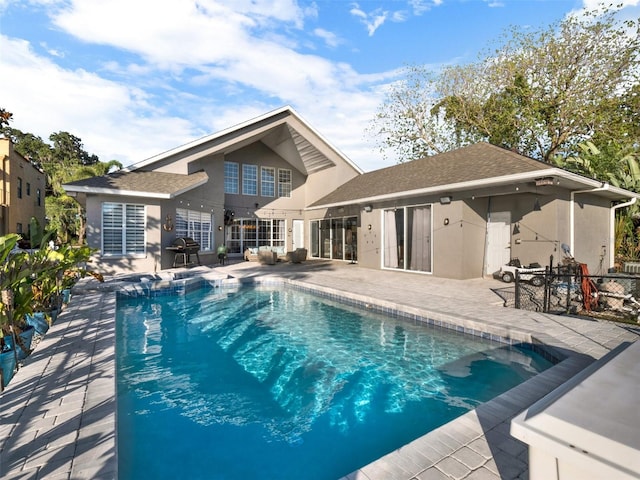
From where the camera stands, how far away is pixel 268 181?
22.3 meters

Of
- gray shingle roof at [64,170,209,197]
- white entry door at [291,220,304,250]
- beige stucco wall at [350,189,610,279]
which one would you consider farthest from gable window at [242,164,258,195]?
beige stucco wall at [350,189,610,279]

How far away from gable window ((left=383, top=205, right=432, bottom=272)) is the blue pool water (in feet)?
19.6

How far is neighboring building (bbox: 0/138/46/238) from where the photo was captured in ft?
68.3

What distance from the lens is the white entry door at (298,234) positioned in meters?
23.0

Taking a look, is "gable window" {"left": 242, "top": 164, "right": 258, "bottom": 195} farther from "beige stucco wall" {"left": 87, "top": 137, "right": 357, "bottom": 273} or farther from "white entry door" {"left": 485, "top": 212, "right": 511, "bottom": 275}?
"white entry door" {"left": 485, "top": 212, "right": 511, "bottom": 275}

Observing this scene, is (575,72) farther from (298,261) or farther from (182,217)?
(182,217)

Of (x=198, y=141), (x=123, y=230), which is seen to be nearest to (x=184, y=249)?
(x=123, y=230)

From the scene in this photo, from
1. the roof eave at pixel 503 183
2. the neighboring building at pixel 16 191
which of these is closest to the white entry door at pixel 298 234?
the roof eave at pixel 503 183

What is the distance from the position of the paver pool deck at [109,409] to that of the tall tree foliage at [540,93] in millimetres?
19746

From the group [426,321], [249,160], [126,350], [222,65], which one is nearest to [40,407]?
[126,350]

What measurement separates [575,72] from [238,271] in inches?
909

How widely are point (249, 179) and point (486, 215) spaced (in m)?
14.2

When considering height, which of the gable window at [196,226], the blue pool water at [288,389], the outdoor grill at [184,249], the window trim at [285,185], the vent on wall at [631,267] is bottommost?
the blue pool water at [288,389]

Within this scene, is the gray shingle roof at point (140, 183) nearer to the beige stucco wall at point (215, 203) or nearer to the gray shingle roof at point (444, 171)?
the beige stucco wall at point (215, 203)
